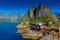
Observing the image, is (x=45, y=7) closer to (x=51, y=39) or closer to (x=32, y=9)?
(x=32, y=9)

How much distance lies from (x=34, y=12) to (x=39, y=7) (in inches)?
82.2

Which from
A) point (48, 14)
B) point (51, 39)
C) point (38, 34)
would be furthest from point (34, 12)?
point (51, 39)

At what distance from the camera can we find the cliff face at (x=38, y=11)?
43.4m

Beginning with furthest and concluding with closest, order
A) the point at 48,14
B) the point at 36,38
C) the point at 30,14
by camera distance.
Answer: the point at 30,14 < the point at 48,14 < the point at 36,38

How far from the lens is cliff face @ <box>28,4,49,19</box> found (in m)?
43.4

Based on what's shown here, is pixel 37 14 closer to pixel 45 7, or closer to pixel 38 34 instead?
pixel 45 7

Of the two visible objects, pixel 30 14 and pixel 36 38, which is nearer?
pixel 36 38

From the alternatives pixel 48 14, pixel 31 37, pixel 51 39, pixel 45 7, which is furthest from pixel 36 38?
pixel 45 7

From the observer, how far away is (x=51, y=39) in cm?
1146

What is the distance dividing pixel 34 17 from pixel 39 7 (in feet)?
9.00

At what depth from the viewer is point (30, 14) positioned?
1801 inches

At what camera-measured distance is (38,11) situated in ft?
144

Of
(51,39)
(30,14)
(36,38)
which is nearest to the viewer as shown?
(51,39)

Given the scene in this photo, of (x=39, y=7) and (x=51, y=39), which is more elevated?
(x=39, y=7)
